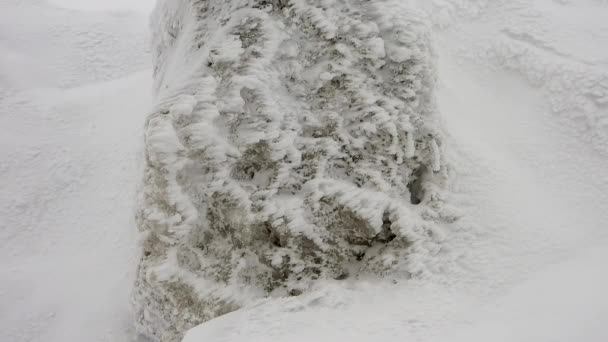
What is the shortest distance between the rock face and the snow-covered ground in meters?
0.24

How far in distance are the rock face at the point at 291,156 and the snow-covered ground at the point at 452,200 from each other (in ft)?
0.80

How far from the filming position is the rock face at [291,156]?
2.37 meters

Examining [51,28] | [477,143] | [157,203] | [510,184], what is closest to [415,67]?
[477,143]

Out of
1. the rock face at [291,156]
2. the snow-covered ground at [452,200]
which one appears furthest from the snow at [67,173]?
the rock face at [291,156]

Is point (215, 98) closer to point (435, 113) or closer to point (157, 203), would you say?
point (157, 203)

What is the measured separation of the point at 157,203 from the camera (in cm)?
249

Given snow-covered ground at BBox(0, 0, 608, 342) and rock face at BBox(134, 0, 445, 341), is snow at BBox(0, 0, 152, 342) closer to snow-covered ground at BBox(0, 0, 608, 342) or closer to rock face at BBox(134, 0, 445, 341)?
snow-covered ground at BBox(0, 0, 608, 342)

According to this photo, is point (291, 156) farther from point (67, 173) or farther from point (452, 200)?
point (67, 173)

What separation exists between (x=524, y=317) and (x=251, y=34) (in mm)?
2038

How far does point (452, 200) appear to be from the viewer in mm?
2514

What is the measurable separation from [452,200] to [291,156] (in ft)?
3.22

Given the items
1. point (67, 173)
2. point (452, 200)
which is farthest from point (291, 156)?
point (67, 173)

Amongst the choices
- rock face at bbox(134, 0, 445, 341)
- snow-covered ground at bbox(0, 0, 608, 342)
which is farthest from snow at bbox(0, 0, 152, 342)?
rock face at bbox(134, 0, 445, 341)

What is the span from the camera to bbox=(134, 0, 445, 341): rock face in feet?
7.76
